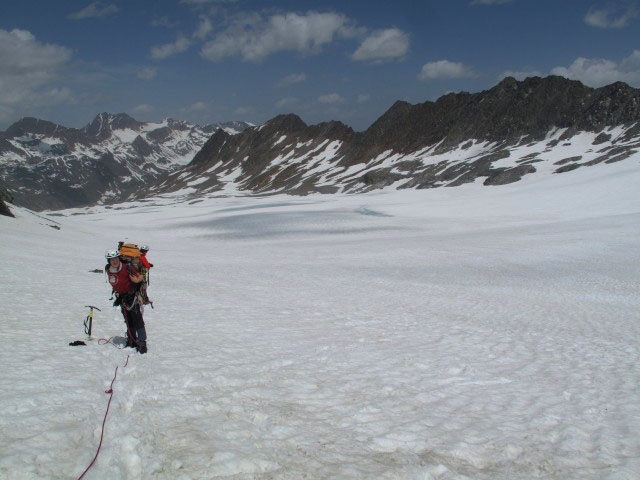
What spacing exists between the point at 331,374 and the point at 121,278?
14.7 feet

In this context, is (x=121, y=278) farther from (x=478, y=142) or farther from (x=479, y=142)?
(x=478, y=142)

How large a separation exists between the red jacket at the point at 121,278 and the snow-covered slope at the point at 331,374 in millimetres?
1305

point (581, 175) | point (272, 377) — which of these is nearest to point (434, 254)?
point (272, 377)

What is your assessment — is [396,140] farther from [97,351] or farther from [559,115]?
[97,351]

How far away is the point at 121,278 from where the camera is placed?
8312mm

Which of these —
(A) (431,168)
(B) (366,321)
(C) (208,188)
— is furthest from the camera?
(C) (208,188)

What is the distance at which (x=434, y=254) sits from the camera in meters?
27.7

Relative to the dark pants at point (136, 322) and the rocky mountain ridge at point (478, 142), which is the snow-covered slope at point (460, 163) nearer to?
the rocky mountain ridge at point (478, 142)

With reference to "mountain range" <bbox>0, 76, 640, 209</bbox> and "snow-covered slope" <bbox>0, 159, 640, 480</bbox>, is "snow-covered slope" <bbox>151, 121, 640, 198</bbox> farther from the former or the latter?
"snow-covered slope" <bbox>0, 159, 640, 480</bbox>

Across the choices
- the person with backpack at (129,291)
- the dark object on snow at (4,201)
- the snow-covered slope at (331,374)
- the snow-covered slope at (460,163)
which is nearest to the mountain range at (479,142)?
the snow-covered slope at (460,163)

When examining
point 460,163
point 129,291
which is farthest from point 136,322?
point 460,163

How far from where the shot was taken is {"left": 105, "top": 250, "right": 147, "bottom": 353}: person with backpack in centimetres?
824

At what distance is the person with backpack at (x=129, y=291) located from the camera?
8240mm

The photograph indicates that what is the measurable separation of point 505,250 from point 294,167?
143 m
